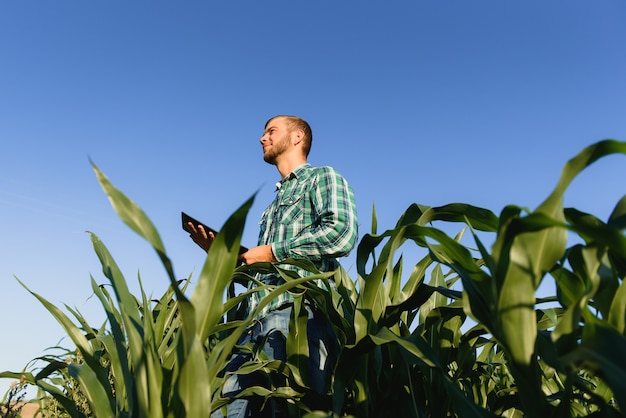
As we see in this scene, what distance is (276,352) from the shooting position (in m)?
1.57

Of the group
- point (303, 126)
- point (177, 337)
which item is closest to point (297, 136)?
point (303, 126)

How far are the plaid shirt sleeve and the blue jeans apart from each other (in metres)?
0.20

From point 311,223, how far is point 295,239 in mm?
152

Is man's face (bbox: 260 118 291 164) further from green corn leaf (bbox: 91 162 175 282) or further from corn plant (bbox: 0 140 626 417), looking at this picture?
green corn leaf (bbox: 91 162 175 282)

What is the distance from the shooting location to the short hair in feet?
7.61

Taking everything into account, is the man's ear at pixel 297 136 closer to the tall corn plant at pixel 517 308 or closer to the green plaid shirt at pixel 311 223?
the green plaid shirt at pixel 311 223

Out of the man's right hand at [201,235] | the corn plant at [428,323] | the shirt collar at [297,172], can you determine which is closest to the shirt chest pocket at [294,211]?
the shirt collar at [297,172]

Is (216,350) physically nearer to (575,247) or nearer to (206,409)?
(206,409)

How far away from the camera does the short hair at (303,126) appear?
232 cm

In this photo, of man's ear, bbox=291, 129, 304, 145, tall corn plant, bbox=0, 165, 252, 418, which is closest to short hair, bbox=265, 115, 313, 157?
man's ear, bbox=291, 129, 304, 145

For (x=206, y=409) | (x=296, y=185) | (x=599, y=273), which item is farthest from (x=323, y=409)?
(x=296, y=185)

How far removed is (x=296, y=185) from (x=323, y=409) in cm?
95

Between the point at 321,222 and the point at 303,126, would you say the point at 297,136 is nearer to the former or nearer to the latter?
the point at 303,126

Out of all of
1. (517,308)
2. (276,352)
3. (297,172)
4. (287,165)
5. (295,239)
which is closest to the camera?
(517,308)
